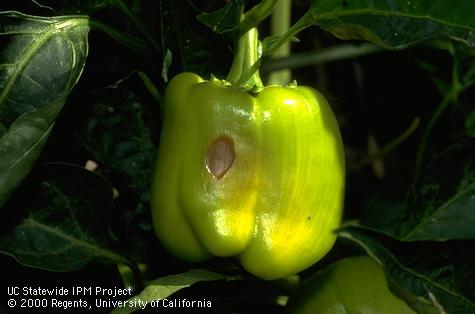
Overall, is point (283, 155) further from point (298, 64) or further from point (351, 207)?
point (351, 207)

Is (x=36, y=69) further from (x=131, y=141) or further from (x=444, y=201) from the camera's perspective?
(x=444, y=201)

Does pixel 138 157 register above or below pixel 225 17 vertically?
below

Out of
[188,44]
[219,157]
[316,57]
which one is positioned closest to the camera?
[219,157]

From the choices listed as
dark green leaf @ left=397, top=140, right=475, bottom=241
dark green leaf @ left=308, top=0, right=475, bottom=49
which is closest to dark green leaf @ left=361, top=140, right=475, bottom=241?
dark green leaf @ left=397, top=140, right=475, bottom=241

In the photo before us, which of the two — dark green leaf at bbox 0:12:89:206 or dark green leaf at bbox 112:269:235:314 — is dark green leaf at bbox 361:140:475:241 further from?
dark green leaf at bbox 0:12:89:206

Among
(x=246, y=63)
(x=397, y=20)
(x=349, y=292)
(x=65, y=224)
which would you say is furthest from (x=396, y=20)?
(x=65, y=224)

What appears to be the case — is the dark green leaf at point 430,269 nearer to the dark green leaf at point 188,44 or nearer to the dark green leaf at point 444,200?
the dark green leaf at point 444,200

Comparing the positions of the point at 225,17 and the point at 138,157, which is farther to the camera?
the point at 138,157
